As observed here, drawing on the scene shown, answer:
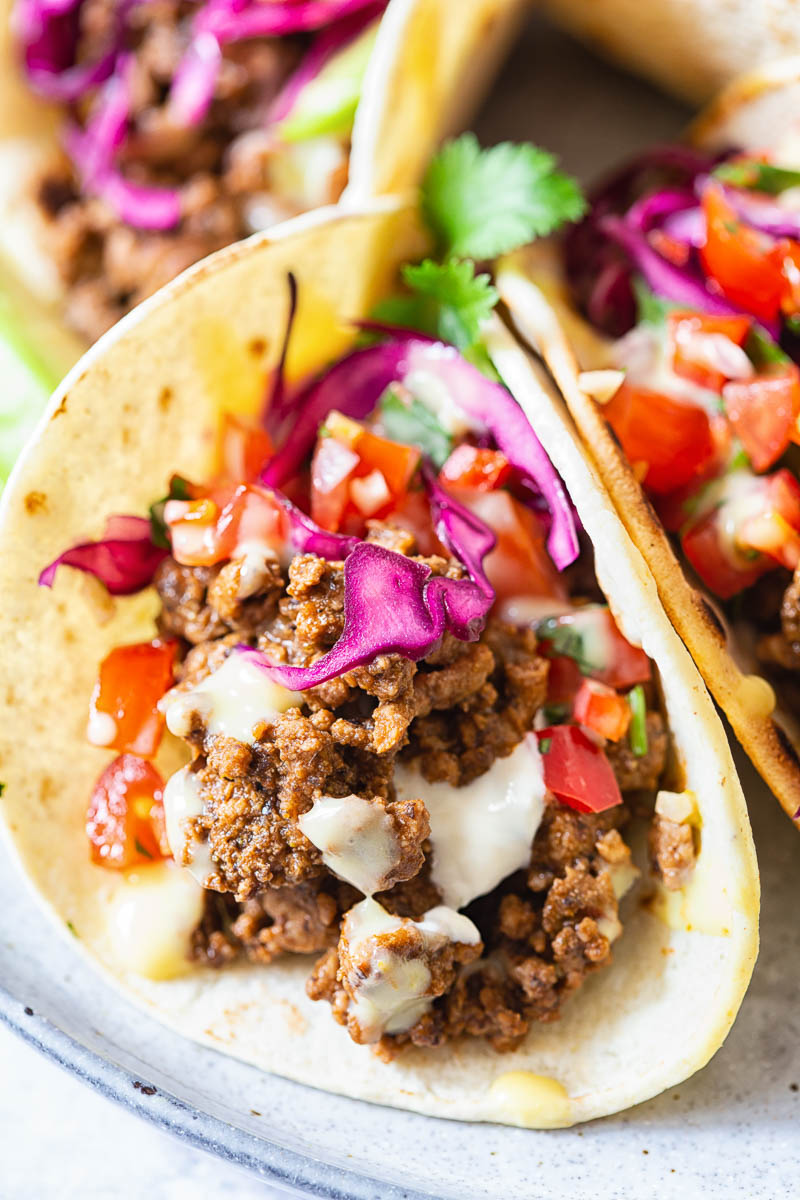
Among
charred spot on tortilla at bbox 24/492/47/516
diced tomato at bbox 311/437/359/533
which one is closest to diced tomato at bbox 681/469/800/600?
diced tomato at bbox 311/437/359/533

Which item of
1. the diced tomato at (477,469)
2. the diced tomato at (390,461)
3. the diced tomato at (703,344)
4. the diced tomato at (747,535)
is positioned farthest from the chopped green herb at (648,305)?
the diced tomato at (390,461)

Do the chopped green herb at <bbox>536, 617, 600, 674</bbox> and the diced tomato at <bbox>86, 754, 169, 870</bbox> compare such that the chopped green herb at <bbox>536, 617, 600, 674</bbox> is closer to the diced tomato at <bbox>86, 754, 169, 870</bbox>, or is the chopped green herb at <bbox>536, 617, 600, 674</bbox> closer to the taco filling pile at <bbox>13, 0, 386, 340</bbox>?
the diced tomato at <bbox>86, 754, 169, 870</bbox>

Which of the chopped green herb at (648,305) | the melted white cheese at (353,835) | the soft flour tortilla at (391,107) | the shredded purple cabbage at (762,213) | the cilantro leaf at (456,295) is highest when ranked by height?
the soft flour tortilla at (391,107)

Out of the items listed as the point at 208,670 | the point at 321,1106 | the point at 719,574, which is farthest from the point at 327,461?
the point at 321,1106

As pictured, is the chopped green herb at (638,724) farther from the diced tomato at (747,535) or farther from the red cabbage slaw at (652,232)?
the red cabbage slaw at (652,232)

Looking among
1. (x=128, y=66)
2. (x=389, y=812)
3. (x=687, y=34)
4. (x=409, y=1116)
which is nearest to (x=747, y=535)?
(x=389, y=812)
